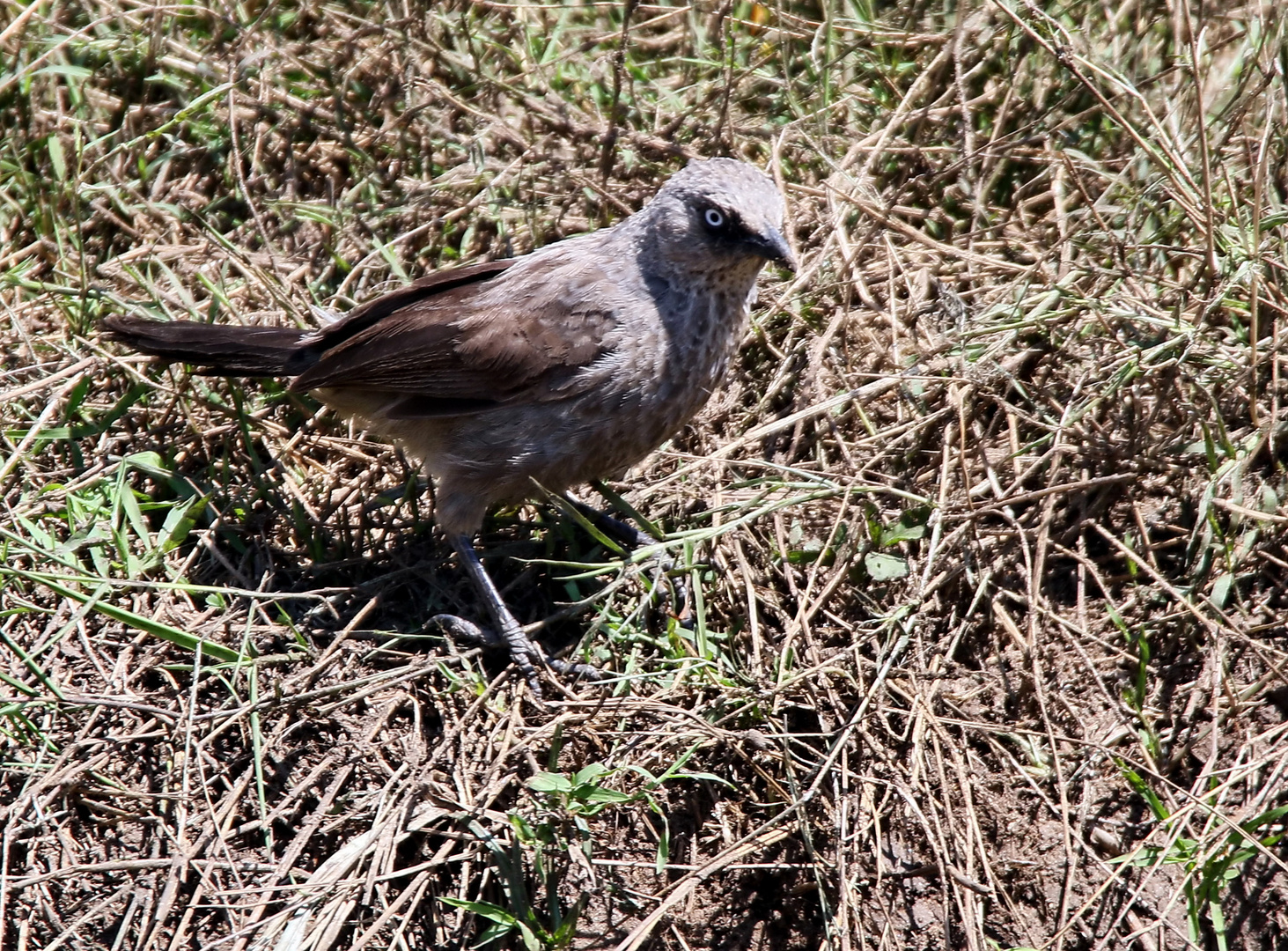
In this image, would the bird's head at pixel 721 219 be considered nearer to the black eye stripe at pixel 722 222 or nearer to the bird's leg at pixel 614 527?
the black eye stripe at pixel 722 222

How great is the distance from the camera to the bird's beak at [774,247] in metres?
3.81

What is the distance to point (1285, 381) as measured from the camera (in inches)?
154

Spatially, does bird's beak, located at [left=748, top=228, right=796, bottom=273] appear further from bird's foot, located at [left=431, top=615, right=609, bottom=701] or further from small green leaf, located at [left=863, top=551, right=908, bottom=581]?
bird's foot, located at [left=431, top=615, right=609, bottom=701]

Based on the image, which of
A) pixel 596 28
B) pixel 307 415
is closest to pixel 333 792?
pixel 307 415

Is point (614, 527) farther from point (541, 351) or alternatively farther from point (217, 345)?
point (217, 345)

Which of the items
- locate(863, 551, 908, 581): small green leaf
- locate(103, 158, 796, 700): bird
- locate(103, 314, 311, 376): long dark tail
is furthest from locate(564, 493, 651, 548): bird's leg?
locate(103, 314, 311, 376): long dark tail

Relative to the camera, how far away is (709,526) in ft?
14.1

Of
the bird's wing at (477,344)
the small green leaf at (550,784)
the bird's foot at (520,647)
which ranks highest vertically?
the bird's wing at (477,344)

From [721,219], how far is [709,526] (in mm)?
1064

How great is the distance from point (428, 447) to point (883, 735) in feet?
6.00

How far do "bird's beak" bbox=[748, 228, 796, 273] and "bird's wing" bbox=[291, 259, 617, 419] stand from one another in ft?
1.75

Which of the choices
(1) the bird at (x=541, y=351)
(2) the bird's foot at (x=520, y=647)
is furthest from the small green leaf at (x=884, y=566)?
(2) the bird's foot at (x=520, y=647)

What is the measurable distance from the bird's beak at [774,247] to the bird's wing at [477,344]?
53cm

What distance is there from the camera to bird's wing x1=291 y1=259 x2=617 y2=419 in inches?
159
